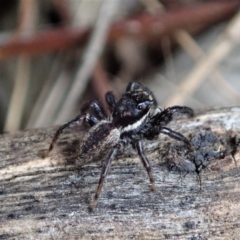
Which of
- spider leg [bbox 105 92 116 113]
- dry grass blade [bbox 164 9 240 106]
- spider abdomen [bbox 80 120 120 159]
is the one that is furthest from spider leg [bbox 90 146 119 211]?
dry grass blade [bbox 164 9 240 106]

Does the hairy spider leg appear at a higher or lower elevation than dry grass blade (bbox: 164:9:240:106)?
lower

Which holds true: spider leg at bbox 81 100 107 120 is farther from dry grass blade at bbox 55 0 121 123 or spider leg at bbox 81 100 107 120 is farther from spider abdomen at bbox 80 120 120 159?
dry grass blade at bbox 55 0 121 123

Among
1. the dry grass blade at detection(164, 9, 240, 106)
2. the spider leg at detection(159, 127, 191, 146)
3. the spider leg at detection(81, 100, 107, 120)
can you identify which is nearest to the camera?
the spider leg at detection(159, 127, 191, 146)

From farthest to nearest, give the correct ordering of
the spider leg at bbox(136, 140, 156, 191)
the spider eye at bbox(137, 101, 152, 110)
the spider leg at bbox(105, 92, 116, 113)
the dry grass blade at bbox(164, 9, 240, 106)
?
1. the dry grass blade at bbox(164, 9, 240, 106)
2. the spider leg at bbox(105, 92, 116, 113)
3. the spider eye at bbox(137, 101, 152, 110)
4. the spider leg at bbox(136, 140, 156, 191)

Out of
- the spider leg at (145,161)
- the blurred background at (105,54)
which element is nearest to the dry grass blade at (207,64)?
the blurred background at (105,54)

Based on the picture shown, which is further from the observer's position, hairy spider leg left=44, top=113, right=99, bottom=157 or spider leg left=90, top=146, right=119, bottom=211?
hairy spider leg left=44, top=113, right=99, bottom=157

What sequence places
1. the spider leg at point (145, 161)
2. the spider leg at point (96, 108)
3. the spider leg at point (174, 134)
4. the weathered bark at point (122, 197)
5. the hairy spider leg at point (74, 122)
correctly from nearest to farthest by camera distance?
the weathered bark at point (122, 197) < the spider leg at point (145, 161) < the spider leg at point (174, 134) < the hairy spider leg at point (74, 122) < the spider leg at point (96, 108)

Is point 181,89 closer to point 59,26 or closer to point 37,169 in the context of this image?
point 59,26

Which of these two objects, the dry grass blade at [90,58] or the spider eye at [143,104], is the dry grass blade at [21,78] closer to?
the dry grass blade at [90,58]
